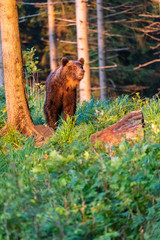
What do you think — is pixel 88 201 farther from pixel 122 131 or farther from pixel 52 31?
pixel 52 31

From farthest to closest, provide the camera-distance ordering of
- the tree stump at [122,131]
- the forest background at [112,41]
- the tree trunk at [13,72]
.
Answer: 1. the forest background at [112,41]
2. the tree trunk at [13,72]
3. the tree stump at [122,131]

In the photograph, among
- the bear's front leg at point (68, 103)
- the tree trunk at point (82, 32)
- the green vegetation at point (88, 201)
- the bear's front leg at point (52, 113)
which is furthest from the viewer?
the tree trunk at point (82, 32)

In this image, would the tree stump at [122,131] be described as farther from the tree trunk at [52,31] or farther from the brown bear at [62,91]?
the tree trunk at [52,31]

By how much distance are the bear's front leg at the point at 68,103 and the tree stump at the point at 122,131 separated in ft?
7.61

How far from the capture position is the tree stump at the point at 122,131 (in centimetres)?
532

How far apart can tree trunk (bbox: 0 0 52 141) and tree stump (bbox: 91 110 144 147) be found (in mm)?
2006

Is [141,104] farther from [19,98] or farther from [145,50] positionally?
[145,50]

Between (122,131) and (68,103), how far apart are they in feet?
8.92

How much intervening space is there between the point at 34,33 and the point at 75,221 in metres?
23.8

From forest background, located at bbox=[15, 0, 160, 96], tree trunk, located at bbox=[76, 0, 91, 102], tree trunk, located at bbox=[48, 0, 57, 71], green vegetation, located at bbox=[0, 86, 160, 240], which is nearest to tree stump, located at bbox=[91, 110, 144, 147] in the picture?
green vegetation, located at bbox=[0, 86, 160, 240]

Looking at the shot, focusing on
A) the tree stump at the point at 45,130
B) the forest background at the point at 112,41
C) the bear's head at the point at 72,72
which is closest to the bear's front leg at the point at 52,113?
the tree stump at the point at 45,130

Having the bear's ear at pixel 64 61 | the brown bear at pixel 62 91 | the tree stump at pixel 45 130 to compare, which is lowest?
the tree stump at pixel 45 130

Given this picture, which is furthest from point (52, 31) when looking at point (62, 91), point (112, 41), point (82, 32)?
point (62, 91)

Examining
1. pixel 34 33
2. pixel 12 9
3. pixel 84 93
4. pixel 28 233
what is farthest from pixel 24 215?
pixel 34 33
